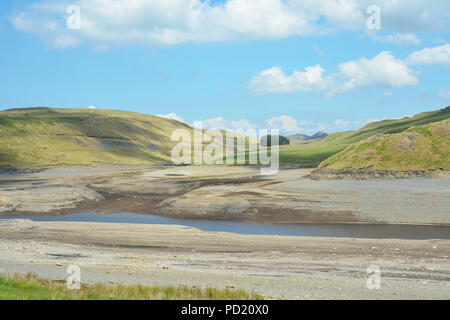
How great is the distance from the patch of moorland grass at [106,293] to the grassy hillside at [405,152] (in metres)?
56.7

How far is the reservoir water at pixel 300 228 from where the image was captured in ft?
150

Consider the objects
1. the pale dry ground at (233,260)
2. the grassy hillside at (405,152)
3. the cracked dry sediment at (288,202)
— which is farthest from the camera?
the grassy hillside at (405,152)

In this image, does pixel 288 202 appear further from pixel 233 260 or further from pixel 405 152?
pixel 233 260

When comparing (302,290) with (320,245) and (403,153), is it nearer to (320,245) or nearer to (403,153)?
(320,245)

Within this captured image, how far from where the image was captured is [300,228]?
5047 cm

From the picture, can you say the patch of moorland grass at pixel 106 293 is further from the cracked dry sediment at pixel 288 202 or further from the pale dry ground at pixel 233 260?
the cracked dry sediment at pixel 288 202

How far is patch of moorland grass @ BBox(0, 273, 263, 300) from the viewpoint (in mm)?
16281

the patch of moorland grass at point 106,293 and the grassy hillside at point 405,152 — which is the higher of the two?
the grassy hillside at point 405,152

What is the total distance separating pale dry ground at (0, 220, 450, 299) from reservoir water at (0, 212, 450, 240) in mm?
5488

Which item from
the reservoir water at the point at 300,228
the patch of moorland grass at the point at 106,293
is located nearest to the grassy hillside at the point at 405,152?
the reservoir water at the point at 300,228

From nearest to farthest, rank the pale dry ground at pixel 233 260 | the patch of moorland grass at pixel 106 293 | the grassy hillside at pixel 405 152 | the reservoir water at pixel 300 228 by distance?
the patch of moorland grass at pixel 106 293 → the pale dry ground at pixel 233 260 → the reservoir water at pixel 300 228 → the grassy hillside at pixel 405 152

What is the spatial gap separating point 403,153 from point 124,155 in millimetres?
146317

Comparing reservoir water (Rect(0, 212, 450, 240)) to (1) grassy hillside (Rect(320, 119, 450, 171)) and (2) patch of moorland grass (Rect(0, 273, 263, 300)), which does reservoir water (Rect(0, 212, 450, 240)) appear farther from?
(2) patch of moorland grass (Rect(0, 273, 263, 300))
